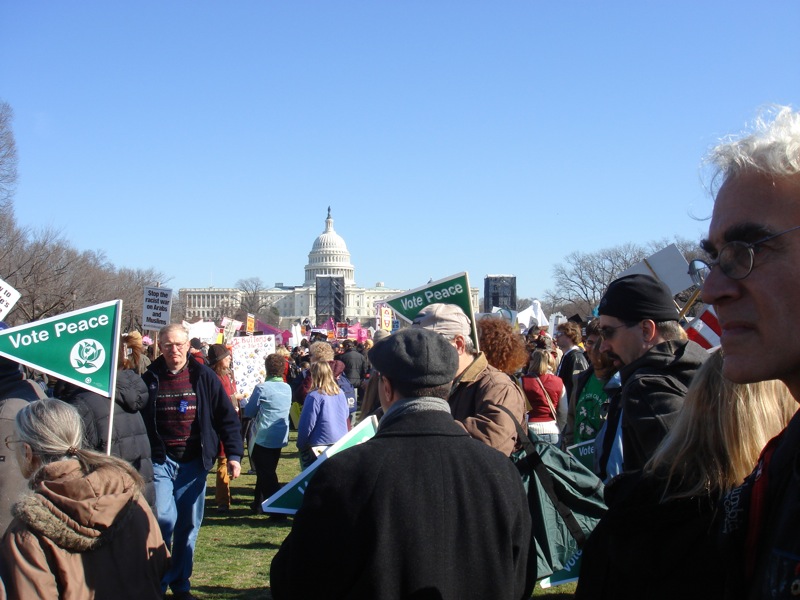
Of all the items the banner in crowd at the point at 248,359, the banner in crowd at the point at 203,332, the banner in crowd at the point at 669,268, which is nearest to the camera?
the banner in crowd at the point at 669,268

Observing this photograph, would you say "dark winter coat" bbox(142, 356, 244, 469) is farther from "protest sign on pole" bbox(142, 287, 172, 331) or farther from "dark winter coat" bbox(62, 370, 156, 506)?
"protest sign on pole" bbox(142, 287, 172, 331)

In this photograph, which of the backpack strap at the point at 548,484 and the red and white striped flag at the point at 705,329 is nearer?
the backpack strap at the point at 548,484

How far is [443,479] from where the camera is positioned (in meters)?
2.77

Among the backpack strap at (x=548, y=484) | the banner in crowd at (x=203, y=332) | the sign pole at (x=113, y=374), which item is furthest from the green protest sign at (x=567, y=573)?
the banner in crowd at (x=203, y=332)

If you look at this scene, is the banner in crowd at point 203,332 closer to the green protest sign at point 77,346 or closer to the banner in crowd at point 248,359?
the banner in crowd at point 248,359

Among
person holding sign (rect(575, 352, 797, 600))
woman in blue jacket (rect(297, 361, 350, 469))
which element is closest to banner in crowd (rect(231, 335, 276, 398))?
woman in blue jacket (rect(297, 361, 350, 469))

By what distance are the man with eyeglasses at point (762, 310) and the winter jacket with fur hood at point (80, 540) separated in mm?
2831

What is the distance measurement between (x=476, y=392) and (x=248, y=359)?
11281 mm

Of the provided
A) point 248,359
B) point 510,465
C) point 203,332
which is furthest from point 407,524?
point 203,332

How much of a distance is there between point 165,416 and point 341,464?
4697 mm

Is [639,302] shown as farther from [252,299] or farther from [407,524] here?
[252,299]

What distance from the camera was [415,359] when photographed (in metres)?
3.02

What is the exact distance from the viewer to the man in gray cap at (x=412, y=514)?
260cm

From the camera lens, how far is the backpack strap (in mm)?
3672
